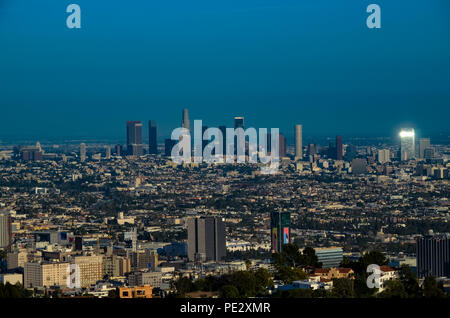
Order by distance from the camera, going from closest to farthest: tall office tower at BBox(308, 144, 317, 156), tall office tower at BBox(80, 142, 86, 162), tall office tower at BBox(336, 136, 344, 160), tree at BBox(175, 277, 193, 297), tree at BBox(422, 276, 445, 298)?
1. tree at BBox(422, 276, 445, 298)
2. tree at BBox(175, 277, 193, 297)
3. tall office tower at BBox(80, 142, 86, 162)
4. tall office tower at BBox(336, 136, 344, 160)
5. tall office tower at BBox(308, 144, 317, 156)

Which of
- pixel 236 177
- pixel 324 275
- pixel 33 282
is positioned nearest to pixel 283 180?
pixel 236 177

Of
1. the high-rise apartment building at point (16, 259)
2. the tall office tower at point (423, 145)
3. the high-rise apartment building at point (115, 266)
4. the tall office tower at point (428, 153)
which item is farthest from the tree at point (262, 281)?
the tall office tower at point (428, 153)

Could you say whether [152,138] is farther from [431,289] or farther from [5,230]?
[431,289]

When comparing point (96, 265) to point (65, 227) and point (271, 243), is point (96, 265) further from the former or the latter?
point (65, 227)

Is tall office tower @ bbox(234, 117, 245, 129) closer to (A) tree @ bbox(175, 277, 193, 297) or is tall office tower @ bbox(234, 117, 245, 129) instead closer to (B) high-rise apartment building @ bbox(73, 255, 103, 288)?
(B) high-rise apartment building @ bbox(73, 255, 103, 288)

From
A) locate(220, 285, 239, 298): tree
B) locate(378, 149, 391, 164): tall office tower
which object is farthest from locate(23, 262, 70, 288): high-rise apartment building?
locate(378, 149, 391, 164): tall office tower

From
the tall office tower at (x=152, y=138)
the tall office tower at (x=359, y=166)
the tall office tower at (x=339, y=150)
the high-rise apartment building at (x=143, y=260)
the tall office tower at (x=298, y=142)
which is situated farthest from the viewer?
the tall office tower at (x=339, y=150)

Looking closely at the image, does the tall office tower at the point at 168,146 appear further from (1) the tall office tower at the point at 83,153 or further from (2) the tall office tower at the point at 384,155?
(2) the tall office tower at the point at 384,155
